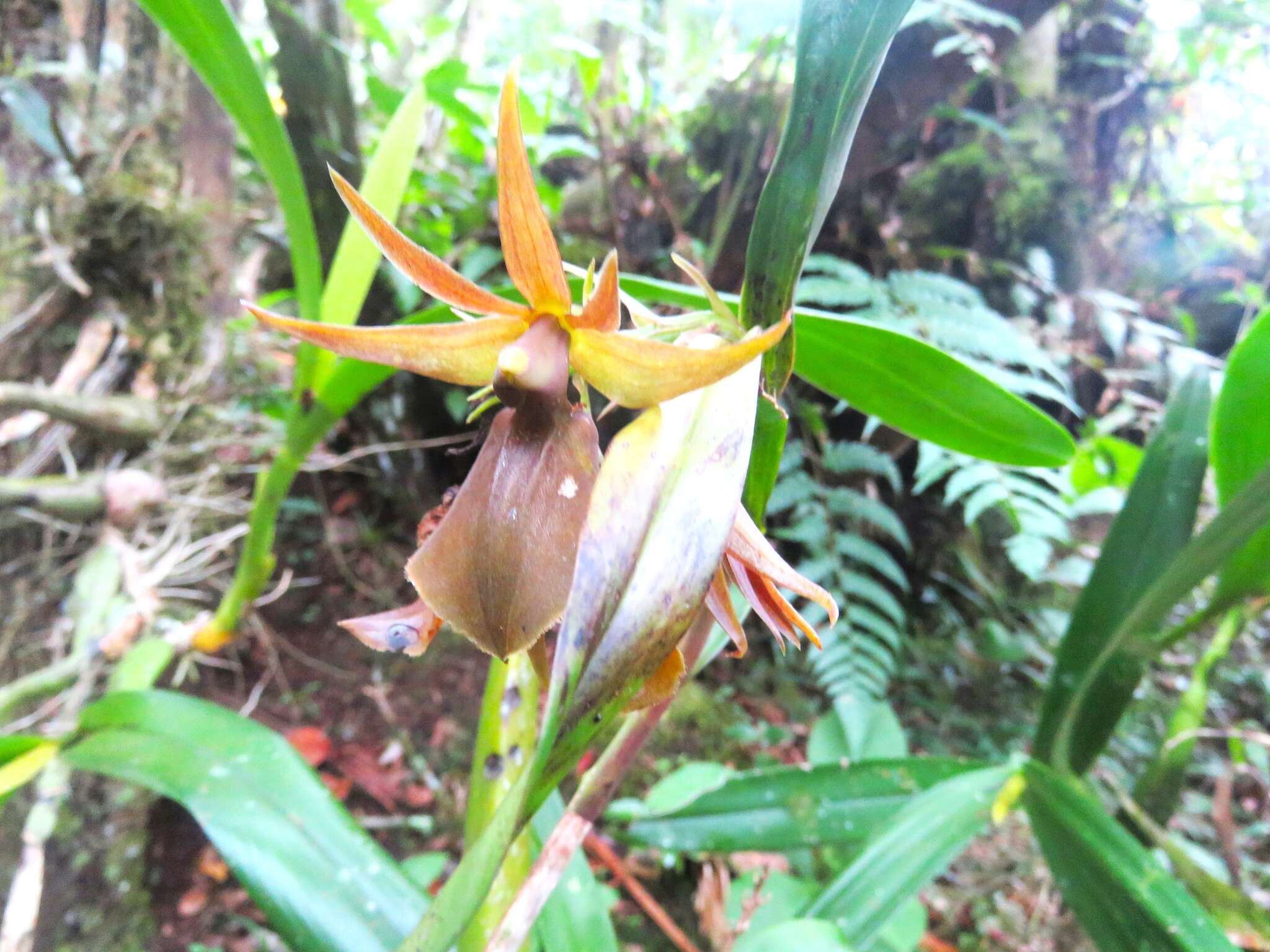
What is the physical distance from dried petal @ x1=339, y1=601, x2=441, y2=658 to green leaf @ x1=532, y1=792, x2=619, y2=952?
27cm

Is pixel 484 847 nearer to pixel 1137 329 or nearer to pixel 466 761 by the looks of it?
pixel 466 761

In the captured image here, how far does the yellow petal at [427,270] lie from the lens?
0.26 metres

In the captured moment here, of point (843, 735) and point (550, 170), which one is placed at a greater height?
point (550, 170)

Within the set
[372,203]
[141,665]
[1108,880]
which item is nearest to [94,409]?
[141,665]

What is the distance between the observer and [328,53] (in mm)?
1024

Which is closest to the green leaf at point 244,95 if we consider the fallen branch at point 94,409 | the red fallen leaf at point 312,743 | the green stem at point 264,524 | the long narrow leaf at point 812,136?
the green stem at point 264,524

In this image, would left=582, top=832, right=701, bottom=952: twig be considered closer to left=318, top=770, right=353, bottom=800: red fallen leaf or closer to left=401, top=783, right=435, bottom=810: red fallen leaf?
left=401, top=783, right=435, bottom=810: red fallen leaf

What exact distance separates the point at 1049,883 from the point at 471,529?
1174 millimetres

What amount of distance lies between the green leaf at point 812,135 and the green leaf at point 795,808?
0.61m

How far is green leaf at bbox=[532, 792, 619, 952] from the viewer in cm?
53

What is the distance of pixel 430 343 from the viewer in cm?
28

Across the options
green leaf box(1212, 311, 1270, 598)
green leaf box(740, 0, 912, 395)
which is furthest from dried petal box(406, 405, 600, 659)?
green leaf box(1212, 311, 1270, 598)

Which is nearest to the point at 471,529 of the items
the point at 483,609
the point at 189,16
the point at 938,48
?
the point at 483,609

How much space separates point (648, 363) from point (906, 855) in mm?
588
